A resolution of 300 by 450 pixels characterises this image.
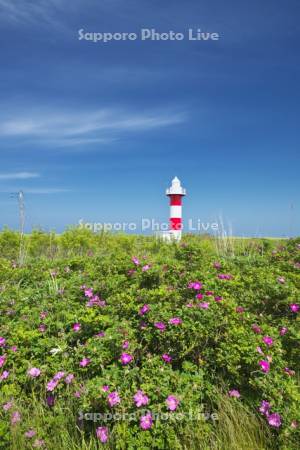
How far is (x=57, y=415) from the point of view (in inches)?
96.3

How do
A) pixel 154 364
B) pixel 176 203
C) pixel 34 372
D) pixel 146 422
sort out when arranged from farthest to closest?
1. pixel 176 203
2. pixel 34 372
3. pixel 154 364
4. pixel 146 422

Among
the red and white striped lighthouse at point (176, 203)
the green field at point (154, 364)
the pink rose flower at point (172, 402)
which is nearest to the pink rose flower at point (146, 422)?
the green field at point (154, 364)

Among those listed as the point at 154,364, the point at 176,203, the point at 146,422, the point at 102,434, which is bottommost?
the point at 102,434

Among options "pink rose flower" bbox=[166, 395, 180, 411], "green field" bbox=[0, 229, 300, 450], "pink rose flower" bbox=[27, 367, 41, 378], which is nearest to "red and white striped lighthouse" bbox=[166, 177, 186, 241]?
"green field" bbox=[0, 229, 300, 450]

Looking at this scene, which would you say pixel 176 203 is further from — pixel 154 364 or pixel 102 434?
pixel 102 434

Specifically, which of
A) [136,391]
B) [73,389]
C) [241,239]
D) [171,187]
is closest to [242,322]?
[136,391]

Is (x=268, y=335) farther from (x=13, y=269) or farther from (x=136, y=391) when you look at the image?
(x=13, y=269)

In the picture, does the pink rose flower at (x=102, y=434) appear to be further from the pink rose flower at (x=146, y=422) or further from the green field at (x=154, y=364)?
the pink rose flower at (x=146, y=422)

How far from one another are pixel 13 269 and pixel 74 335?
2.42 meters

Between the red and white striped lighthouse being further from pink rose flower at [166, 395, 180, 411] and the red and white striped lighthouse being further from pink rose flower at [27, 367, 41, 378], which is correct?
pink rose flower at [166, 395, 180, 411]

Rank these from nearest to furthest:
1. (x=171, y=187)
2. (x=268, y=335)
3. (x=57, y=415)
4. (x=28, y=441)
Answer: (x=28, y=441) < (x=57, y=415) < (x=268, y=335) < (x=171, y=187)

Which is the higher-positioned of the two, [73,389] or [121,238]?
[121,238]

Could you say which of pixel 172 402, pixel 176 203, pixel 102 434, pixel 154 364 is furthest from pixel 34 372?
pixel 176 203

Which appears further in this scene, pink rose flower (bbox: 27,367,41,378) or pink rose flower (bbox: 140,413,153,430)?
pink rose flower (bbox: 27,367,41,378)
